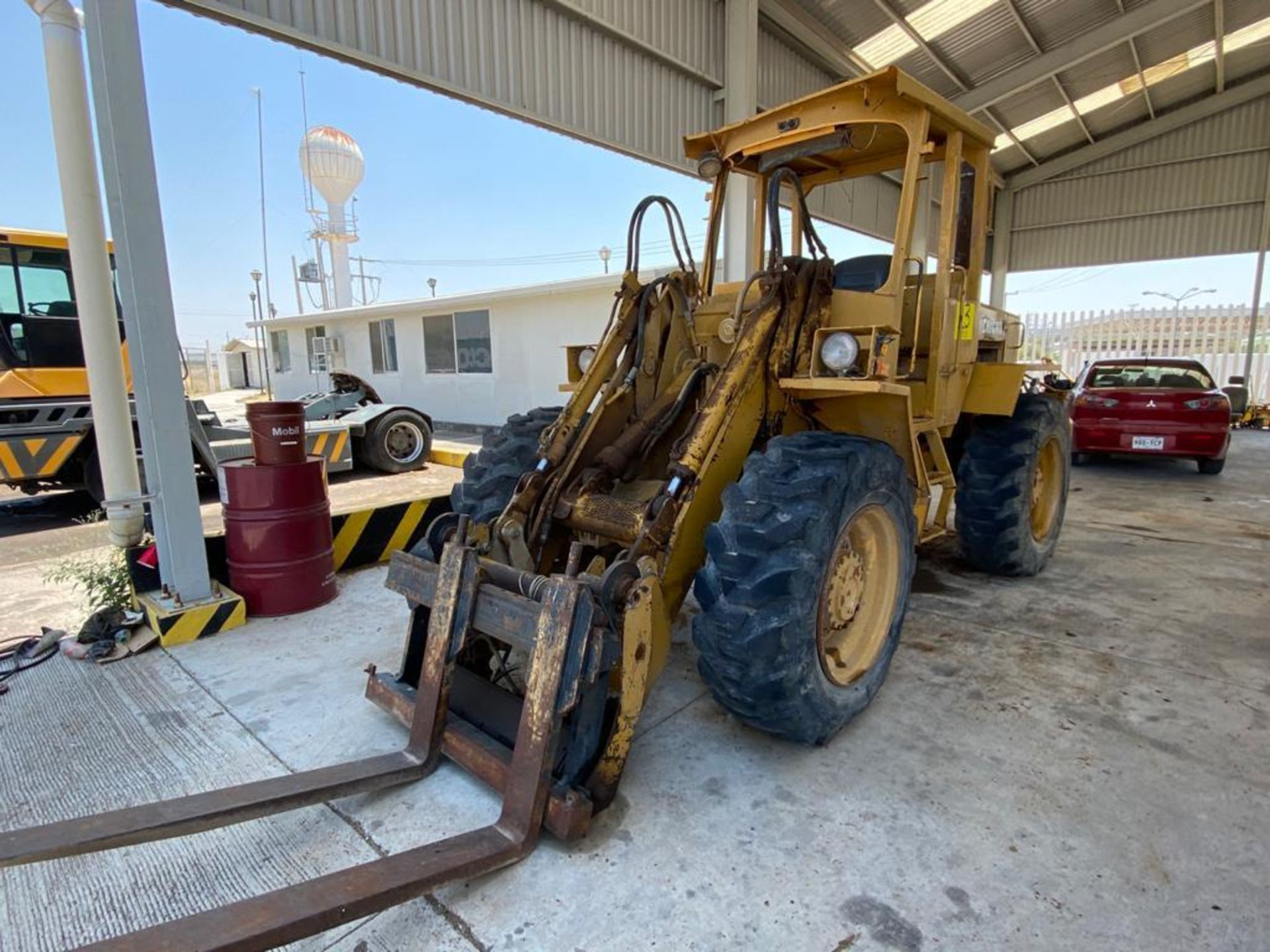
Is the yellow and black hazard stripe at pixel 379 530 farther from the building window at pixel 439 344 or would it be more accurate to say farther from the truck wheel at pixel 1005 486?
the building window at pixel 439 344

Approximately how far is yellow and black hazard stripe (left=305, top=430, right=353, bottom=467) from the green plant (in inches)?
157

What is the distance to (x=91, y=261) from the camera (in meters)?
3.52

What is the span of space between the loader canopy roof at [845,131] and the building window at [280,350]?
19338 mm

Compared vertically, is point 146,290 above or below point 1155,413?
above

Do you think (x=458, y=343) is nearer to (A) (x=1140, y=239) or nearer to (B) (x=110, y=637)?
(B) (x=110, y=637)

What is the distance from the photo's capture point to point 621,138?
7.61 meters

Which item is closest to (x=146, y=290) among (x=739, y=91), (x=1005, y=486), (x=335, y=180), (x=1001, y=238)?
(x=1005, y=486)

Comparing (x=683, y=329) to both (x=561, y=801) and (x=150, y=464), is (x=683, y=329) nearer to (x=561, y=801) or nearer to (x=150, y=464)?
(x=561, y=801)

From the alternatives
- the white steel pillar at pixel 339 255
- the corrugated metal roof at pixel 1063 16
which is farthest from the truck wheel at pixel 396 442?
the white steel pillar at pixel 339 255

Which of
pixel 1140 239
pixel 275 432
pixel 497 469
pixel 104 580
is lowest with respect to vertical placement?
pixel 104 580

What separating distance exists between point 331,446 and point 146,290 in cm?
540

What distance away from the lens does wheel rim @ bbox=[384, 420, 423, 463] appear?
9516 mm

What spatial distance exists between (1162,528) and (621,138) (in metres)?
6.73

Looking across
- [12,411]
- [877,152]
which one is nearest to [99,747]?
[877,152]
